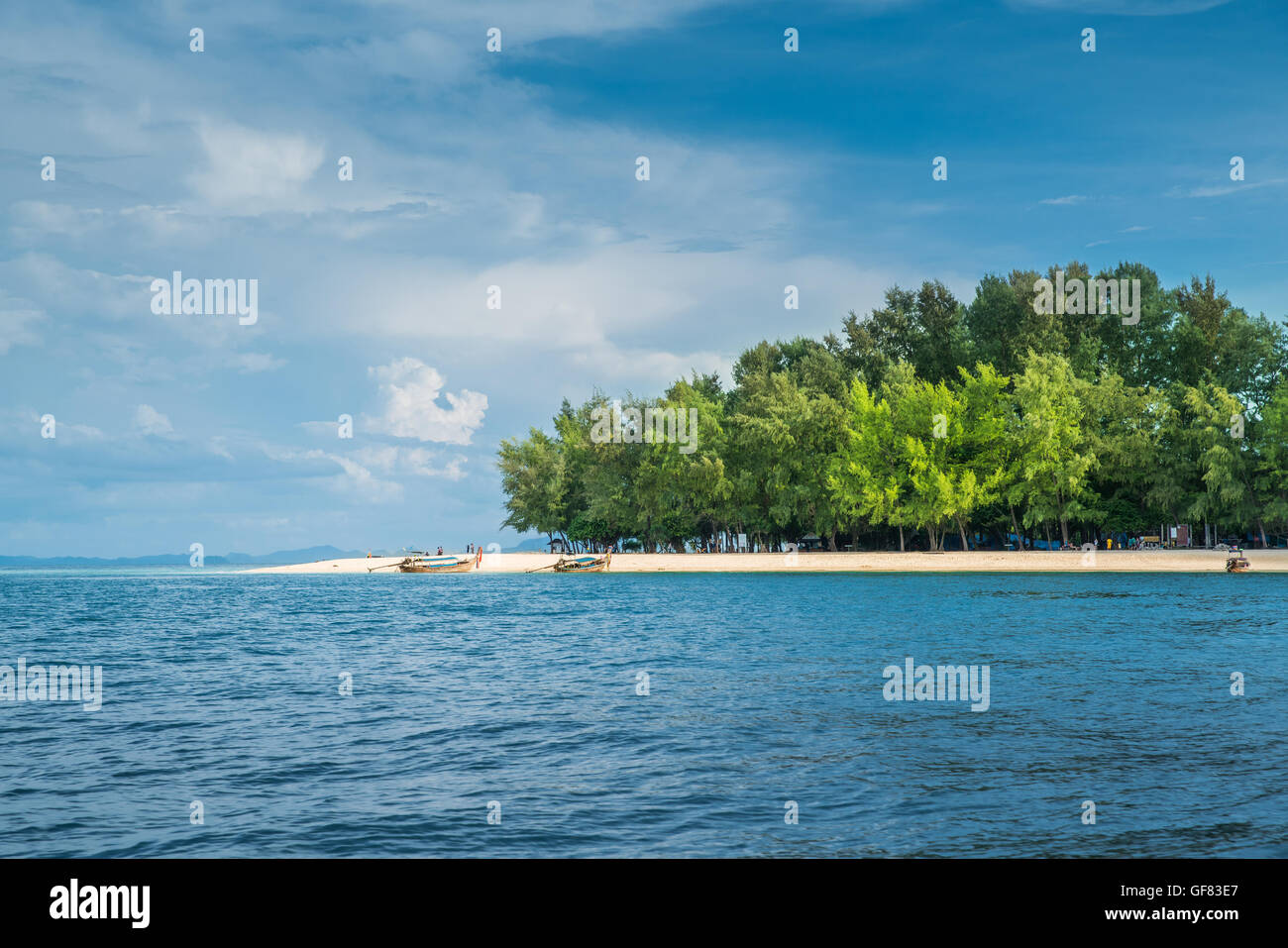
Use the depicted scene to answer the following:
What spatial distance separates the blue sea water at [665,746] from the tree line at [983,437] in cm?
4934

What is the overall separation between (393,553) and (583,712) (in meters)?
135

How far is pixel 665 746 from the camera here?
18.0 metres

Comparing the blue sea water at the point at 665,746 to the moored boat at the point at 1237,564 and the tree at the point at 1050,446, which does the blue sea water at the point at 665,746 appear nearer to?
the moored boat at the point at 1237,564

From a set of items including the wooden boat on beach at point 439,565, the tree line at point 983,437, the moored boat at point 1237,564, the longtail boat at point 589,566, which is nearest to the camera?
the moored boat at point 1237,564

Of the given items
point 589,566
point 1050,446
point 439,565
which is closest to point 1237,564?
point 1050,446

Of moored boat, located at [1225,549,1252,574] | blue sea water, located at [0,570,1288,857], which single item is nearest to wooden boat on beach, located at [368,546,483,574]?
blue sea water, located at [0,570,1288,857]

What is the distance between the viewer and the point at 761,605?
54906 mm

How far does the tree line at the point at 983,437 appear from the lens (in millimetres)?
86500

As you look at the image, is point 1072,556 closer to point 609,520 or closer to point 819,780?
point 609,520

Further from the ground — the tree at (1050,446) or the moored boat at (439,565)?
the tree at (1050,446)

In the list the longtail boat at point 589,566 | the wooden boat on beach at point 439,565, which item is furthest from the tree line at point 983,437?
the wooden boat on beach at point 439,565

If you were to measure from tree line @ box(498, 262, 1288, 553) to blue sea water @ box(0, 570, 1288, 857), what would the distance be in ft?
162
